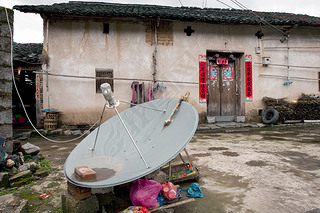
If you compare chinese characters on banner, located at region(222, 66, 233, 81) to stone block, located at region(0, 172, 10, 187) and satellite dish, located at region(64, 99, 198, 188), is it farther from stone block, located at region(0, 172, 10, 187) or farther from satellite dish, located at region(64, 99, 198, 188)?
stone block, located at region(0, 172, 10, 187)

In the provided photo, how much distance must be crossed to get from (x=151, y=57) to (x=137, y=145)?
5.93m

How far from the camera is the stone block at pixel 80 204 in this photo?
188 centimetres

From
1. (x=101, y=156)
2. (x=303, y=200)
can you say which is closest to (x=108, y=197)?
(x=101, y=156)

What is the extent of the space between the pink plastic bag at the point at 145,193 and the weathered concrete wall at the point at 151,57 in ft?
19.2

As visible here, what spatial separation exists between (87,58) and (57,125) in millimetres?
2683

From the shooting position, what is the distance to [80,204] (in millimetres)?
1888

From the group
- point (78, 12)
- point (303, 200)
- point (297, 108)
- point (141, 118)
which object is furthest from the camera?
point (297, 108)

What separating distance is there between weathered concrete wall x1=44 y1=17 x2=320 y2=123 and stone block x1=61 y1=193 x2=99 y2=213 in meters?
5.70

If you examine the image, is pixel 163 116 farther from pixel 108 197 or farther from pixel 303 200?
pixel 303 200

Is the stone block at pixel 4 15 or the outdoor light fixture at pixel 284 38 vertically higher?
the outdoor light fixture at pixel 284 38

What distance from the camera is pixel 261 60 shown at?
27.8 feet

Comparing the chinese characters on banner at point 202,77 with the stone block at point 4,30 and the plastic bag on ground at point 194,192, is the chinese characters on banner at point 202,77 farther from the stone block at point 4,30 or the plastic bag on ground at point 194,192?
the stone block at point 4,30

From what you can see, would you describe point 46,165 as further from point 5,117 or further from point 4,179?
point 5,117

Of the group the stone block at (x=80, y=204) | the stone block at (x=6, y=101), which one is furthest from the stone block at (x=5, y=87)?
the stone block at (x=80, y=204)
